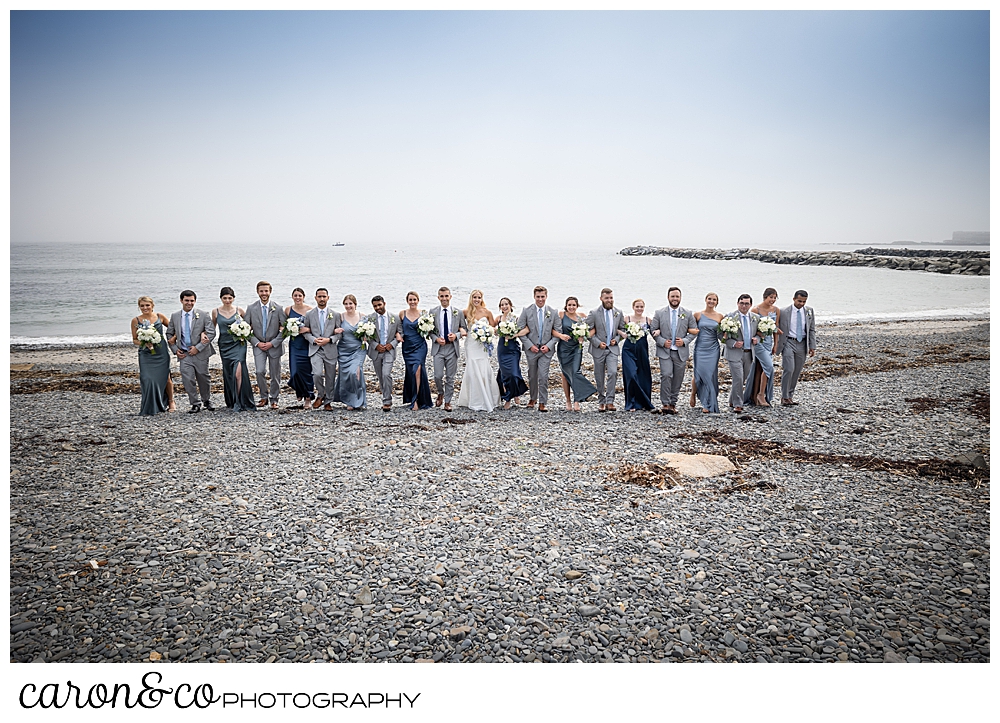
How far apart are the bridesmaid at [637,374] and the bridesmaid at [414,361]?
10.4ft

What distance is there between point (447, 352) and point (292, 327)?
2485 mm

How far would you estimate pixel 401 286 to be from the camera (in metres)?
53.0

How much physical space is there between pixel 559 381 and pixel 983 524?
8359mm

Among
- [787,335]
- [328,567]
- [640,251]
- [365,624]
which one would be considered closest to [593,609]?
[365,624]

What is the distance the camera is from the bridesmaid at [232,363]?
34.6 feet

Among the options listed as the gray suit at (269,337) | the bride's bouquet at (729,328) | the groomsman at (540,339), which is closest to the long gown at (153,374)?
the gray suit at (269,337)

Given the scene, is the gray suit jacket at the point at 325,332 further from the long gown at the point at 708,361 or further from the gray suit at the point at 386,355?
the long gown at the point at 708,361

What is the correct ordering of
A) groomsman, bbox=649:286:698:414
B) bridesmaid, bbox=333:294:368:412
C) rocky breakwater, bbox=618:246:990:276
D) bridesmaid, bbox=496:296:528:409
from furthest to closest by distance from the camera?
rocky breakwater, bbox=618:246:990:276
bridesmaid, bbox=333:294:368:412
bridesmaid, bbox=496:296:528:409
groomsman, bbox=649:286:698:414

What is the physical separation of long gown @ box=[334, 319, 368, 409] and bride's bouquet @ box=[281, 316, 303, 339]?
664 mm

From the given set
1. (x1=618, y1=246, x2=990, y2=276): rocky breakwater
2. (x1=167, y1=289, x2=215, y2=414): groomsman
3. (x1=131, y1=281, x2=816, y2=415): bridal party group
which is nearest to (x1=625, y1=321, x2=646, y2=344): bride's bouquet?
(x1=131, y1=281, x2=816, y2=415): bridal party group

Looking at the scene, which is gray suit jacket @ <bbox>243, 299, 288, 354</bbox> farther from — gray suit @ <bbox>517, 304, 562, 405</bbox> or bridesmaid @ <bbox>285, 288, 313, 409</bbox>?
gray suit @ <bbox>517, 304, 562, 405</bbox>

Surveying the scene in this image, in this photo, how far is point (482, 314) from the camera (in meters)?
10.8

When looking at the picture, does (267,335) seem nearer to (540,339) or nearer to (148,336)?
(148,336)

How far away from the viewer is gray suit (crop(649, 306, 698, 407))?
10.3m
